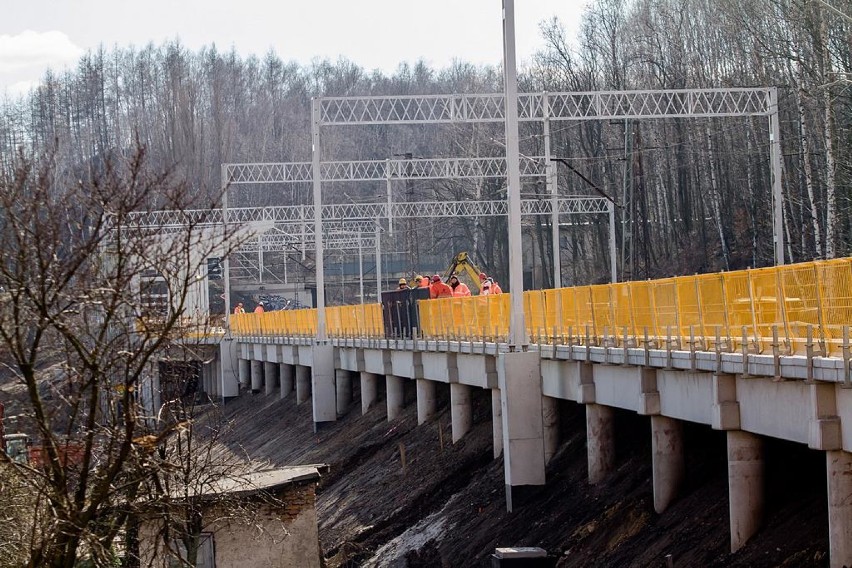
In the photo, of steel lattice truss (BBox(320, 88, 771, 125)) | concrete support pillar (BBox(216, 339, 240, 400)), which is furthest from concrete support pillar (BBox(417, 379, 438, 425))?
concrete support pillar (BBox(216, 339, 240, 400))

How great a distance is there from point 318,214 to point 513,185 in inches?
793

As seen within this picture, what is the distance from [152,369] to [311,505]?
22.1 feet

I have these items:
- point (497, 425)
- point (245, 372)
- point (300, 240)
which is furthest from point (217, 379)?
point (497, 425)

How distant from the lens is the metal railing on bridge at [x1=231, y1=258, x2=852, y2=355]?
53.2ft

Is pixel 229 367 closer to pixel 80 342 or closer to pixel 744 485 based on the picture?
pixel 744 485

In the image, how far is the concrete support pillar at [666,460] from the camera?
21.6 metres

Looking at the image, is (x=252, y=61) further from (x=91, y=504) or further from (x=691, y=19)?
(x=91, y=504)

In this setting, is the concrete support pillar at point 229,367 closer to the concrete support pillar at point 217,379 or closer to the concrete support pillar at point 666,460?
the concrete support pillar at point 217,379

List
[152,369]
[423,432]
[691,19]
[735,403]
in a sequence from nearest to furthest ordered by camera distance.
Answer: [152,369], [735,403], [423,432], [691,19]

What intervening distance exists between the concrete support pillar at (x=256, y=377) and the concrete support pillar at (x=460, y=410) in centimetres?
3384

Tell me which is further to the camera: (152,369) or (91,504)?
(152,369)

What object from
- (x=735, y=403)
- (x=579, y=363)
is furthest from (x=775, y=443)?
(x=579, y=363)

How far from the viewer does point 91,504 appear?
14492mm

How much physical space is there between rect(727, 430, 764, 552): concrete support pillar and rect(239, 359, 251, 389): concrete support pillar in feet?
173
